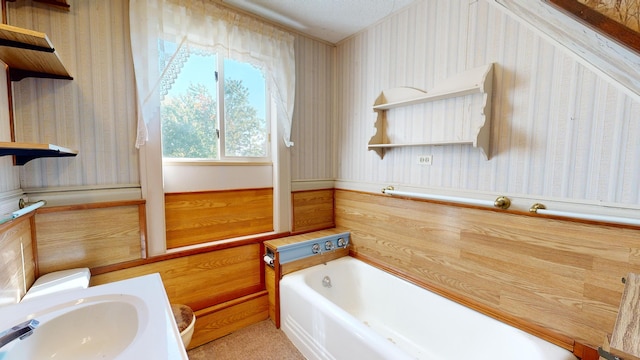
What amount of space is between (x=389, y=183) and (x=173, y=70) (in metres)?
1.75

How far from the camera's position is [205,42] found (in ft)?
5.98

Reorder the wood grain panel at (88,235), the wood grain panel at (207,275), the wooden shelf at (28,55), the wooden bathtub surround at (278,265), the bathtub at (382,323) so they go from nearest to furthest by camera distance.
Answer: the wooden shelf at (28,55) → the bathtub at (382,323) → the wood grain panel at (88,235) → the wood grain panel at (207,275) → the wooden bathtub surround at (278,265)

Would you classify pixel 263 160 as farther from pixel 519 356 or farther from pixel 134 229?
pixel 519 356

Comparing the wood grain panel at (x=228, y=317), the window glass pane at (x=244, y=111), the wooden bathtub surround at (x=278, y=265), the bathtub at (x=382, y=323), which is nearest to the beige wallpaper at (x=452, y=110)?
the window glass pane at (x=244, y=111)

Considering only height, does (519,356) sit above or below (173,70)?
below

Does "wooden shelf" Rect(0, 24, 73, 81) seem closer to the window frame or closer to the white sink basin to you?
the window frame

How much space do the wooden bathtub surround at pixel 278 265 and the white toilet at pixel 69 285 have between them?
0.68 m

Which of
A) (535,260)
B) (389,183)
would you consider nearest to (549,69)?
(535,260)

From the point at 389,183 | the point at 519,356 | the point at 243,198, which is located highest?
the point at 389,183

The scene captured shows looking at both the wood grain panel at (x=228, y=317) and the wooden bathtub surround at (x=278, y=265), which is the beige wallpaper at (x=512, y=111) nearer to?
the wooden bathtub surround at (x=278, y=265)

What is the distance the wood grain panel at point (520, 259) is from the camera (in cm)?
115

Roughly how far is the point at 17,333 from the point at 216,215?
4.52 ft

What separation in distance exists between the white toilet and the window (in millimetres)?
839

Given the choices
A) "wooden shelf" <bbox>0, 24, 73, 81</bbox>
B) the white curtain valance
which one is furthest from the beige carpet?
"wooden shelf" <bbox>0, 24, 73, 81</bbox>
